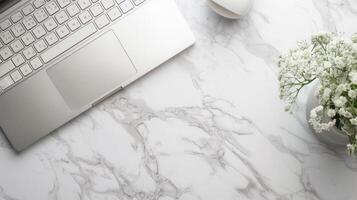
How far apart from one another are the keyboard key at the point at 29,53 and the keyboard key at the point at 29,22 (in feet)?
0.12

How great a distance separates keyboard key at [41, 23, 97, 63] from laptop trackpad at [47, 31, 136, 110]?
0.02m

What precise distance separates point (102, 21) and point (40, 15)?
110mm

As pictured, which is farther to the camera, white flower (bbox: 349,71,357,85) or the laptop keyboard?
the laptop keyboard

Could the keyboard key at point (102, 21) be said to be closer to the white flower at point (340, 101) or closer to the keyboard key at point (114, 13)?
the keyboard key at point (114, 13)

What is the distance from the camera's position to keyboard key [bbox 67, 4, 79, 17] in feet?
2.71

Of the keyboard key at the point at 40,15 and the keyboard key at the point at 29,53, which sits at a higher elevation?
the keyboard key at the point at 40,15

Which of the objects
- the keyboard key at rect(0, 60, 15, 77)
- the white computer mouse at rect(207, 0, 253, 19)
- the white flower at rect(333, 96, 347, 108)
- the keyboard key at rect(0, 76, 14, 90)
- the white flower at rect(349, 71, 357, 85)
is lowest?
the white flower at rect(333, 96, 347, 108)

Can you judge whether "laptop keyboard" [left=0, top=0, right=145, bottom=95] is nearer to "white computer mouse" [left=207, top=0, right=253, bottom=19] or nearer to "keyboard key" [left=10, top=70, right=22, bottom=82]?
"keyboard key" [left=10, top=70, right=22, bottom=82]

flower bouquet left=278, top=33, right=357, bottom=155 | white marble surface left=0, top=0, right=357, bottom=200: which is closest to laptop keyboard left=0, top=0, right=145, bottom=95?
white marble surface left=0, top=0, right=357, bottom=200

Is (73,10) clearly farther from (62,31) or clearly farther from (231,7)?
(231,7)

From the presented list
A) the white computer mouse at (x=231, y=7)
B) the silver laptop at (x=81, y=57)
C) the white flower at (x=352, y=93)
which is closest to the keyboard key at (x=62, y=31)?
the silver laptop at (x=81, y=57)

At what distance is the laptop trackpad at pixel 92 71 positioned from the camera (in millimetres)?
836

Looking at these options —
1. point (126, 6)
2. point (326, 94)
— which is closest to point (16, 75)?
point (126, 6)

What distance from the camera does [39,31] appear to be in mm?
825
